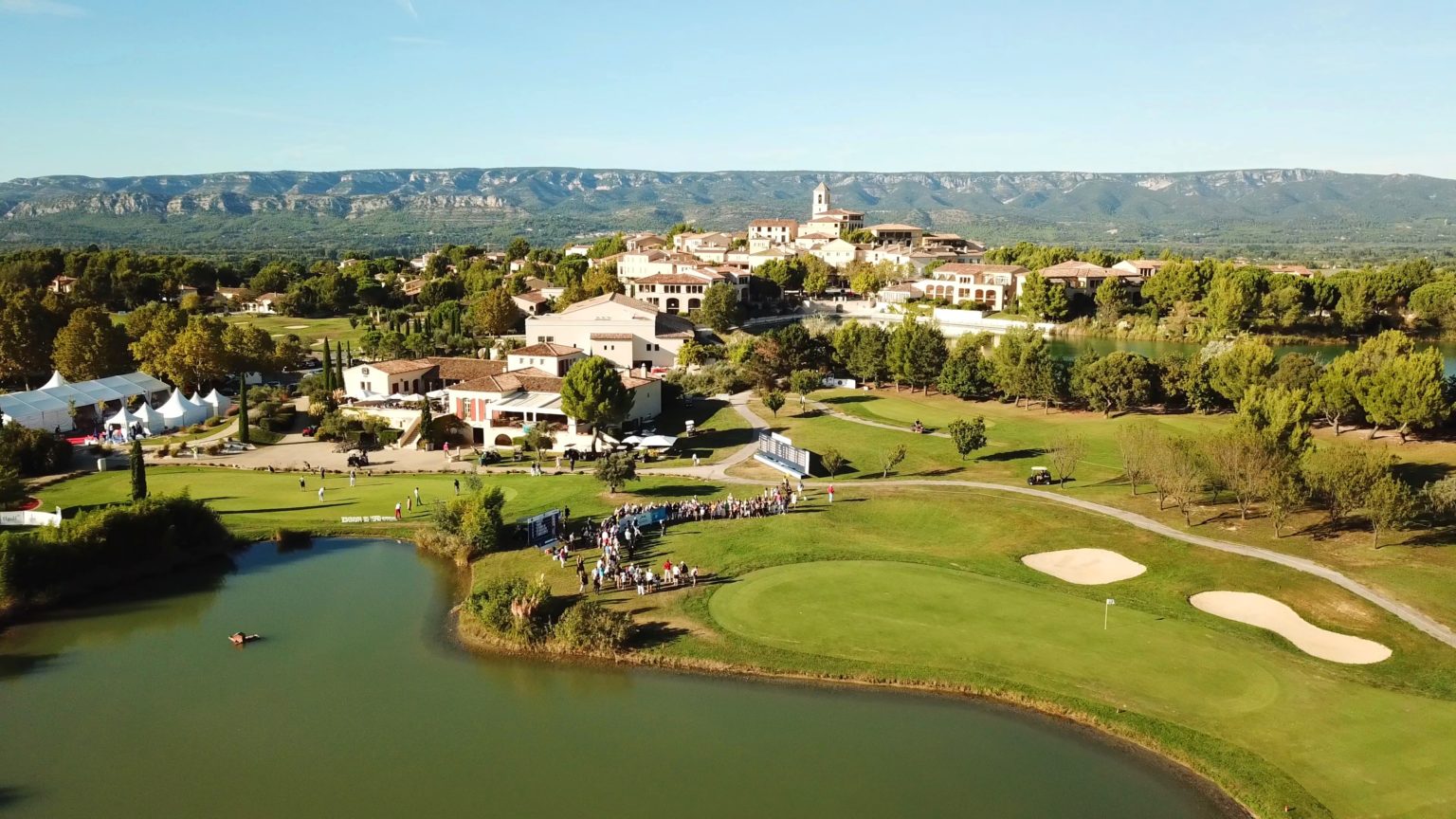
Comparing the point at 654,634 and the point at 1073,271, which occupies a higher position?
the point at 1073,271

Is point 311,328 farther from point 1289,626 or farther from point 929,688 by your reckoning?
point 1289,626

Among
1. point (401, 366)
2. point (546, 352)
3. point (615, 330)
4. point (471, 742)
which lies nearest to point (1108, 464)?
point (471, 742)

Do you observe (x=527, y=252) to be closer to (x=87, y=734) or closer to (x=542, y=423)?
(x=542, y=423)

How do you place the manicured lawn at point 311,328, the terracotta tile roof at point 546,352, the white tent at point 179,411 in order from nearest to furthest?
the white tent at point 179,411, the terracotta tile roof at point 546,352, the manicured lawn at point 311,328

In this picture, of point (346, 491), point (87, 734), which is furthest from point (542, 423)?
point (87, 734)

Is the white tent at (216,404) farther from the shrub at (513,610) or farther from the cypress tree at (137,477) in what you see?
the shrub at (513,610)

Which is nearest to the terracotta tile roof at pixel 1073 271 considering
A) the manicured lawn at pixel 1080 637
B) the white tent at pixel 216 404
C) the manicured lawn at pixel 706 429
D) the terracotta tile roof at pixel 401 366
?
the manicured lawn at pixel 706 429
